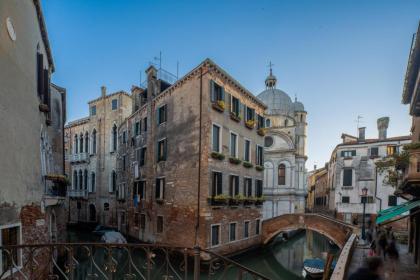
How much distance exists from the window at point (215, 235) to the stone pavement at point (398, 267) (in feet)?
21.4

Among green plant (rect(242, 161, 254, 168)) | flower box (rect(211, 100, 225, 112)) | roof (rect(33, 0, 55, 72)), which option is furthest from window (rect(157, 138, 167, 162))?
roof (rect(33, 0, 55, 72))

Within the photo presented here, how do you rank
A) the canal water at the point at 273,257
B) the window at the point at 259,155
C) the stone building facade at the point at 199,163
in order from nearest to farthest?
the stone building facade at the point at 199,163 → the canal water at the point at 273,257 → the window at the point at 259,155

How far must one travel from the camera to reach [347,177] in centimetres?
Result: 2586

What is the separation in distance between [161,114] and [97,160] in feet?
43.9

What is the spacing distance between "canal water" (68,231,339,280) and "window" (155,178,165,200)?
397 centimetres

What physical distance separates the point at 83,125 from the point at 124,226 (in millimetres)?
13272

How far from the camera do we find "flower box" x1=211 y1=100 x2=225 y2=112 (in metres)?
13.4

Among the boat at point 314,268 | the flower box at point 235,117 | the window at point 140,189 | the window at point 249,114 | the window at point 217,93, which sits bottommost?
the boat at point 314,268

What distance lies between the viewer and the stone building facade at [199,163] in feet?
43.1

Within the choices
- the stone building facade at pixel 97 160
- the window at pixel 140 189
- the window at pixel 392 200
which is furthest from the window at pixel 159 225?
the window at pixel 392 200

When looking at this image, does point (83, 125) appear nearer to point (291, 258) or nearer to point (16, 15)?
point (16, 15)

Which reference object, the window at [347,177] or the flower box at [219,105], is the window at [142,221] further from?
the window at [347,177]

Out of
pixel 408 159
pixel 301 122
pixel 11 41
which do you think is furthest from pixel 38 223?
pixel 301 122

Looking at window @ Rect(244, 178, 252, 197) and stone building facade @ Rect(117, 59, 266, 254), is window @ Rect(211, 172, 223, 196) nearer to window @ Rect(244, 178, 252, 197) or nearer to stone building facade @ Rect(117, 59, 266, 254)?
stone building facade @ Rect(117, 59, 266, 254)
